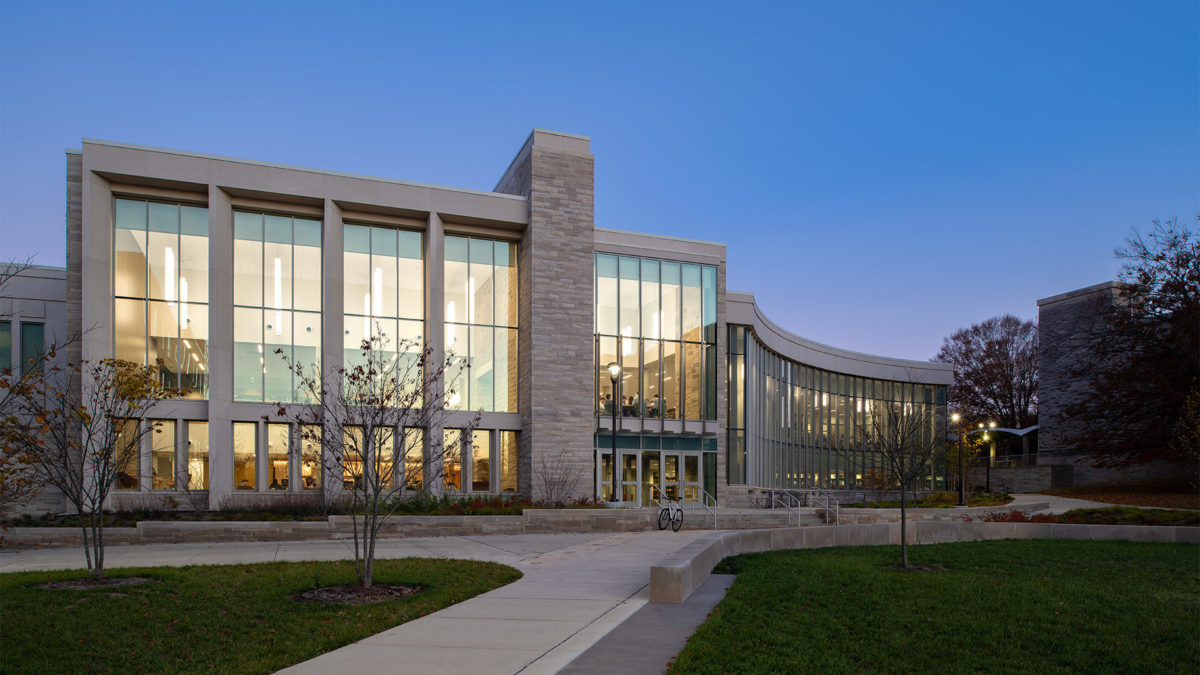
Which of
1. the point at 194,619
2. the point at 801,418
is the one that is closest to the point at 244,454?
the point at 194,619

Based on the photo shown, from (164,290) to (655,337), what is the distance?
1746cm

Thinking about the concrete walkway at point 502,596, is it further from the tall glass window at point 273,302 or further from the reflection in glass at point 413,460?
the tall glass window at point 273,302

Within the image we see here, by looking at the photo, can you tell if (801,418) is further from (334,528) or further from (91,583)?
(91,583)

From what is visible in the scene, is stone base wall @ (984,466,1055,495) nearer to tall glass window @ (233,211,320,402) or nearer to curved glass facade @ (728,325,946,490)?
curved glass facade @ (728,325,946,490)

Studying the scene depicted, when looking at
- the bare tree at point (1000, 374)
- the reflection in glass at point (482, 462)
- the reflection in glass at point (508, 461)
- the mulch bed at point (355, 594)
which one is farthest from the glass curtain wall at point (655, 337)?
the bare tree at point (1000, 374)

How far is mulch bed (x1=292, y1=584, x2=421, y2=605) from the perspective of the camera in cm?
1042

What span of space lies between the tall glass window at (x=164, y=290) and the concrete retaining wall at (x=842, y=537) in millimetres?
18252

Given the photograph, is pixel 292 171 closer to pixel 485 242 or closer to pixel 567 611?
pixel 485 242

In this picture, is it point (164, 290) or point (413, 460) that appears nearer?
point (413, 460)

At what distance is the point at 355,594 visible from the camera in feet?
35.7

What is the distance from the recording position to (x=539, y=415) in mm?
28141

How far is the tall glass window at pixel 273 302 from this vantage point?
2667 centimetres

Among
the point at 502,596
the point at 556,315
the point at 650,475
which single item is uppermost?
the point at 556,315

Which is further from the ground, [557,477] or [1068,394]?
[1068,394]
